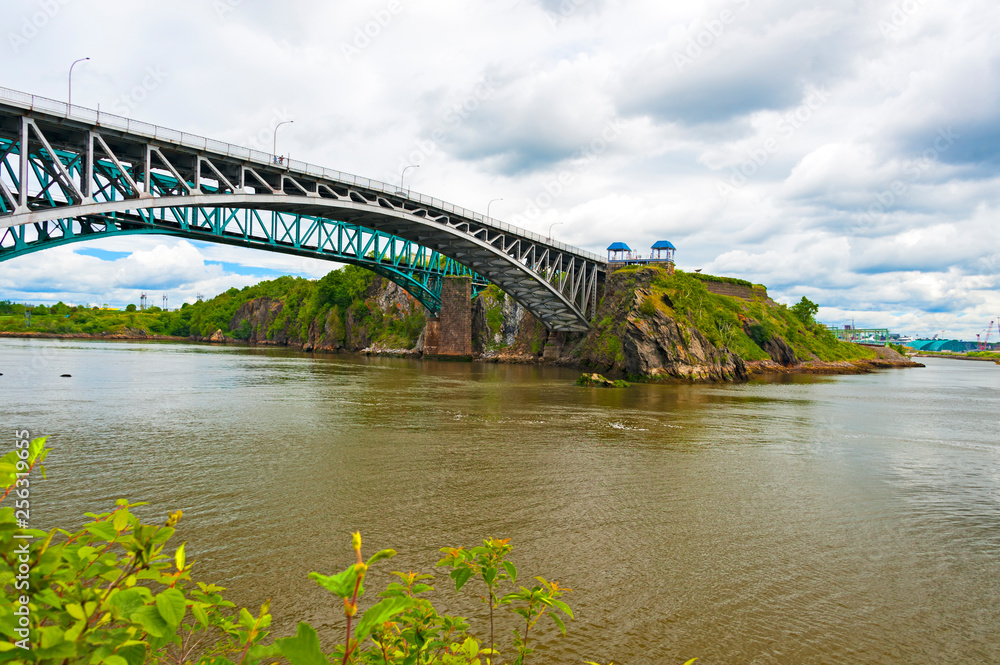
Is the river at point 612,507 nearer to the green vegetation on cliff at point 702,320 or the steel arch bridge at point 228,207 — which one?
the steel arch bridge at point 228,207

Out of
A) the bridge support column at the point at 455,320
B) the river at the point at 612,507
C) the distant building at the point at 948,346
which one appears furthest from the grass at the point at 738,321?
the distant building at the point at 948,346

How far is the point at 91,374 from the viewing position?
121 feet

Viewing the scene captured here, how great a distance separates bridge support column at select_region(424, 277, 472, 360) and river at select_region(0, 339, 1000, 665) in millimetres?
48163

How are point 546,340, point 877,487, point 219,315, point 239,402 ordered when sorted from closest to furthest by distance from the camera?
point 877,487, point 239,402, point 546,340, point 219,315

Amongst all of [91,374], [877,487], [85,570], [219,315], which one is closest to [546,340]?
[91,374]

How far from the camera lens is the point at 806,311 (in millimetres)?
86438

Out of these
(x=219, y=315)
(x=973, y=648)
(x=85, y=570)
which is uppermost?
(x=219, y=315)

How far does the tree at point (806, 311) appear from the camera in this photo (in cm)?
8642

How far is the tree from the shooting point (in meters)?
86.4

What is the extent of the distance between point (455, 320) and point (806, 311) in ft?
193

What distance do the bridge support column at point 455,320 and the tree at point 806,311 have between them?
55.9m

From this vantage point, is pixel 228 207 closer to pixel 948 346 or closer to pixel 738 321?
pixel 738 321

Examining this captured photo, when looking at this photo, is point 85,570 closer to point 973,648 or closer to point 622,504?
point 973,648

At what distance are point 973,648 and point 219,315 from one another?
170 meters
